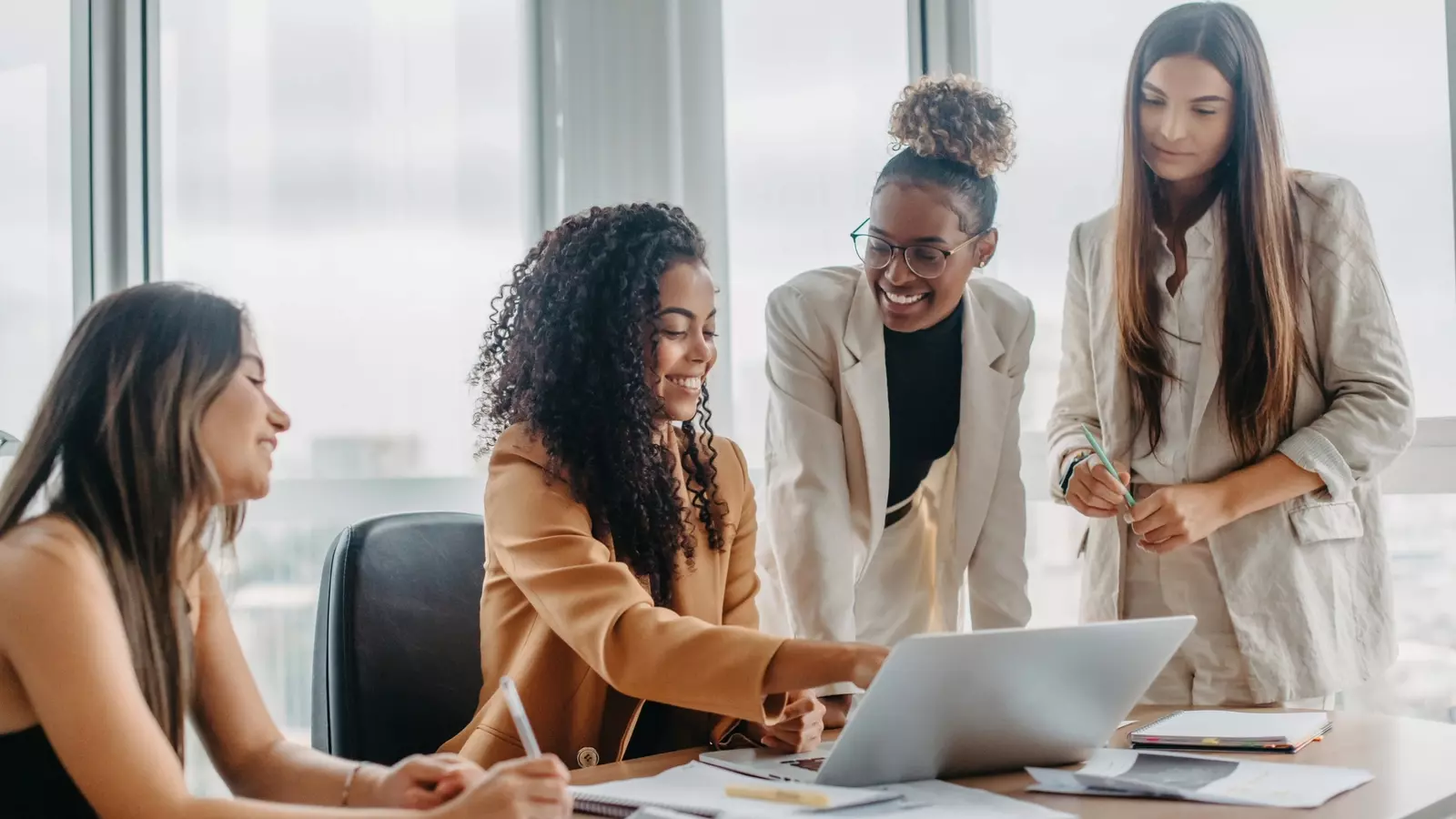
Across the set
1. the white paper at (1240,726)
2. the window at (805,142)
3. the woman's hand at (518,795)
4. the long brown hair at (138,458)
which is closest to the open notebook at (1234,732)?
the white paper at (1240,726)

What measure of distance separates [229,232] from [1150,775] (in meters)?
2.28

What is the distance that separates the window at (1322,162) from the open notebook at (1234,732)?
3.20 ft

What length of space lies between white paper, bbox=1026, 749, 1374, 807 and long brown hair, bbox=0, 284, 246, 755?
2.52ft

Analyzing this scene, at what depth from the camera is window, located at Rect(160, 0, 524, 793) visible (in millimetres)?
2736

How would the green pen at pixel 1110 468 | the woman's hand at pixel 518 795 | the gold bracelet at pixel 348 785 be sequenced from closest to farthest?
the woman's hand at pixel 518 795, the gold bracelet at pixel 348 785, the green pen at pixel 1110 468

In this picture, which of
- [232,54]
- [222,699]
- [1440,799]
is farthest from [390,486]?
[1440,799]

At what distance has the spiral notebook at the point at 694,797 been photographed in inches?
41.9

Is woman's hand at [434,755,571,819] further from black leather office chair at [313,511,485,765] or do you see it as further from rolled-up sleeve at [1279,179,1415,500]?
rolled-up sleeve at [1279,179,1415,500]

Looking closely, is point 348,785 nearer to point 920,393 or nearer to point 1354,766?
point 1354,766

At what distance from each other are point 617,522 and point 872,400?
1.68 feet

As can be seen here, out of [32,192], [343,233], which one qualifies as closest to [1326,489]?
[343,233]

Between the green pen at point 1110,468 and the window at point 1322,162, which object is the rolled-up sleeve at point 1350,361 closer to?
the green pen at point 1110,468

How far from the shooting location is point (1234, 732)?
54.2 inches

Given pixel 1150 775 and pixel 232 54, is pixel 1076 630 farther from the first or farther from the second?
pixel 232 54
